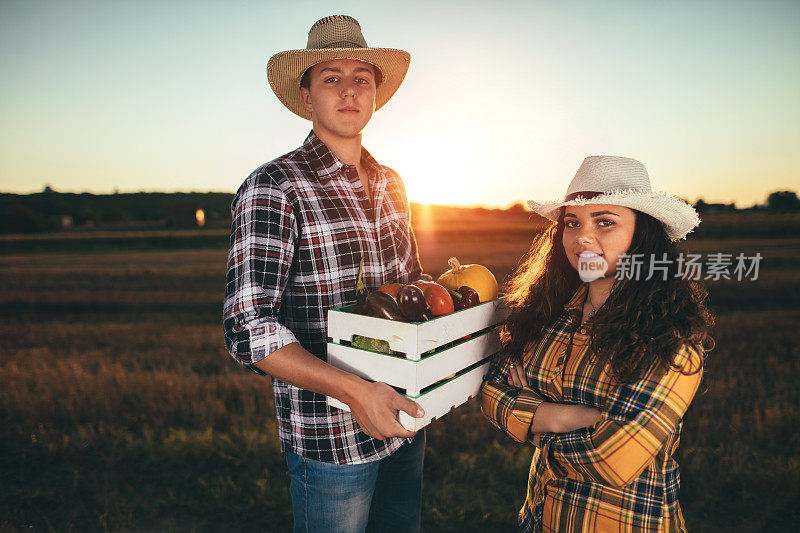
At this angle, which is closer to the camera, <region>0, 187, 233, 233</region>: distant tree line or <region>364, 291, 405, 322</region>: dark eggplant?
<region>364, 291, 405, 322</region>: dark eggplant

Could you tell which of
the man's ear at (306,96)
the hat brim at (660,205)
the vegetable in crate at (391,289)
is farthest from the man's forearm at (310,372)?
the man's ear at (306,96)

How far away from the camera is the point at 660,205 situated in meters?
2.11

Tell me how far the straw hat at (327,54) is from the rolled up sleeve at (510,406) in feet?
6.06

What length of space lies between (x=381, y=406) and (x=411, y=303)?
434 millimetres

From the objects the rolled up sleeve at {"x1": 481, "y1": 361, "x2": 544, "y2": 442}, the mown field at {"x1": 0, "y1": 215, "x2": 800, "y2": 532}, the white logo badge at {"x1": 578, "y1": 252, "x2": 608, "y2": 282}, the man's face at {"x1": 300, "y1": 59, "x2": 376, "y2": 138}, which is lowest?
the mown field at {"x1": 0, "y1": 215, "x2": 800, "y2": 532}

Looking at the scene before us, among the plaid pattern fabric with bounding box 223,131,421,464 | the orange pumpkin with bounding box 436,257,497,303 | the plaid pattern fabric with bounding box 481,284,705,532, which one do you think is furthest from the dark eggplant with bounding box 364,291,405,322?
the plaid pattern fabric with bounding box 481,284,705,532

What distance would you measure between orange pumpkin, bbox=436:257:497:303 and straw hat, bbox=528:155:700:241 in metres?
0.53

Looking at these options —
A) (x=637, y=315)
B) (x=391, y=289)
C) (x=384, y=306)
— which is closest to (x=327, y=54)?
(x=391, y=289)

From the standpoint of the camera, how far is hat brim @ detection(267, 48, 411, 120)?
8.27 feet

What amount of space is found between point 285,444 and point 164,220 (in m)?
58.2

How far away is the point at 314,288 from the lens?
2.35 m

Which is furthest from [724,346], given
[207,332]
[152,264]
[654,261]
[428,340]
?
[152,264]

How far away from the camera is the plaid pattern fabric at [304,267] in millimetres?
2100

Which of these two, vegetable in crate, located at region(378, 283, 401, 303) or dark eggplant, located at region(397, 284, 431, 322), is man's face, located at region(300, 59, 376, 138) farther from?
dark eggplant, located at region(397, 284, 431, 322)
